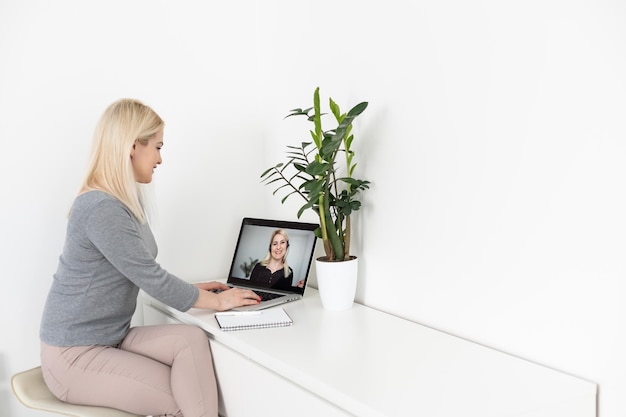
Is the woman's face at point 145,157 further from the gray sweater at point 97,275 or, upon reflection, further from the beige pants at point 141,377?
the beige pants at point 141,377

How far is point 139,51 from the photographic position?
7.50 ft

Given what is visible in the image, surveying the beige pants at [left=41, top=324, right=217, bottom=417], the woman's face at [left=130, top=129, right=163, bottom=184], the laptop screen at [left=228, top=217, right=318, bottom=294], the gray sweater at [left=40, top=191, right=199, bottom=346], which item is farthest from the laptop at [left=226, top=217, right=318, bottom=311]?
the woman's face at [left=130, top=129, right=163, bottom=184]

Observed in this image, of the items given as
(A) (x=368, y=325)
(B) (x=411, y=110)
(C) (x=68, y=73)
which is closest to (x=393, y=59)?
(B) (x=411, y=110)

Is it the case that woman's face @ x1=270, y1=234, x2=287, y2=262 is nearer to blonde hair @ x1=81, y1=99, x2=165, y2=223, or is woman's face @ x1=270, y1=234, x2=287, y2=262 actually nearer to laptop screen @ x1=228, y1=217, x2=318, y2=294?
laptop screen @ x1=228, y1=217, x2=318, y2=294

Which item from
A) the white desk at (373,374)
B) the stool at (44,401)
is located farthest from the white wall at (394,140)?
the stool at (44,401)

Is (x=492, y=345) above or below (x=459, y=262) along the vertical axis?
below

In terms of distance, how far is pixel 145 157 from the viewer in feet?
6.12

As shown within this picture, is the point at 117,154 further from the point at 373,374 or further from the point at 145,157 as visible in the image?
the point at 373,374

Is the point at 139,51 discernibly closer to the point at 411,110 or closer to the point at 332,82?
the point at 332,82

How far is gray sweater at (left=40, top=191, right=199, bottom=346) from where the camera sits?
1726 millimetres

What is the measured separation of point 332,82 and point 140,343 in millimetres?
1062

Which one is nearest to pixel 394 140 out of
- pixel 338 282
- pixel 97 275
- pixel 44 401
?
pixel 338 282

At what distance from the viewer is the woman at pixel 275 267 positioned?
222 cm

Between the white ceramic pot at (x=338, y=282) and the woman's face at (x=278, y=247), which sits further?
the woman's face at (x=278, y=247)
